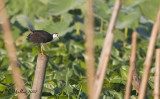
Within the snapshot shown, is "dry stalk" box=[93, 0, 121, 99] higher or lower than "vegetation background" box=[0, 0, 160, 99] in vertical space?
lower

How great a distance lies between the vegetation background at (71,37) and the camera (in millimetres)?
4355

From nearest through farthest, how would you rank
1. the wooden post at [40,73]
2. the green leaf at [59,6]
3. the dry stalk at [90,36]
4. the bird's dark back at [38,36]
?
the dry stalk at [90,36]
the wooden post at [40,73]
the bird's dark back at [38,36]
the green leaf at [59,6]

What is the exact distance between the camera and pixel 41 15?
7211 mm

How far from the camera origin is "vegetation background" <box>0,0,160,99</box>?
14.3ft

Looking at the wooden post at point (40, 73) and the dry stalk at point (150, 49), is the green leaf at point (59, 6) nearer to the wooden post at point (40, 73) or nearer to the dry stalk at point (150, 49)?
the wooden post at point (40, 73)

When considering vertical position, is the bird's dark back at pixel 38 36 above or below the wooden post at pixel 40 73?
above

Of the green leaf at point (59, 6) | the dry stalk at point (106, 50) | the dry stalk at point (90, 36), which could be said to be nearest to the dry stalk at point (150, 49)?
the dry stalk at point (106, 50)

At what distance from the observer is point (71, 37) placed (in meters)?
6.95

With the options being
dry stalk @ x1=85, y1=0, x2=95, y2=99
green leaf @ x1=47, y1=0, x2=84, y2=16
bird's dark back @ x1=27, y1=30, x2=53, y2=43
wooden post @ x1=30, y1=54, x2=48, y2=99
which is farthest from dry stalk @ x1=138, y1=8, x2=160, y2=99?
green leaf @ x1=47, y1=0, x2=84, y2=16

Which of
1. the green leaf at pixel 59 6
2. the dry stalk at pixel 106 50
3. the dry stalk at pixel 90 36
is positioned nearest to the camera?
the dry stalk at pixel 90 36

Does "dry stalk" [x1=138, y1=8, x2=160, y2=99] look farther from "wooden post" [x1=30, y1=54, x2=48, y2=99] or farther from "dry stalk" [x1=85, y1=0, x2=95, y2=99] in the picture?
"wooden post" [x1=30, y1=54, x2=48, y2=99]

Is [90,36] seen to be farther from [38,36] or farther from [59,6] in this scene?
[59,6]

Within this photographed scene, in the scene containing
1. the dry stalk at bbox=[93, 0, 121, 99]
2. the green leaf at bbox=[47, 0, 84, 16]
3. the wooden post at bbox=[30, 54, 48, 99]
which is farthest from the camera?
the green leaf at bbox=[47, 0, 84, 16]

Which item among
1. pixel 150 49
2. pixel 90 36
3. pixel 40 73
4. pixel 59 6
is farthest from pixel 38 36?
pixel 59 6
